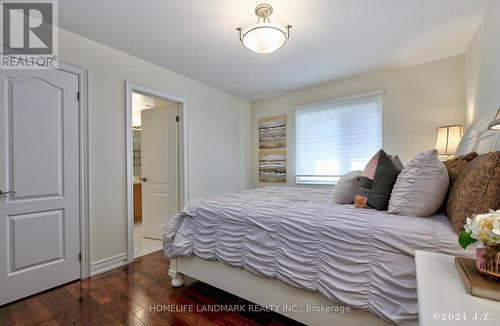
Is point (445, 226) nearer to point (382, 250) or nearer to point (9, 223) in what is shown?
point (382, 250)

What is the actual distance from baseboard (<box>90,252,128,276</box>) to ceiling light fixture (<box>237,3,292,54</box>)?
105 inches

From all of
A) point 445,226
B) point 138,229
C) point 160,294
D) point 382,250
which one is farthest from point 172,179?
point 445,226

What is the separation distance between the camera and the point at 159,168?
11.5ft

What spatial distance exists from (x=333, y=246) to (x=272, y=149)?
319cm

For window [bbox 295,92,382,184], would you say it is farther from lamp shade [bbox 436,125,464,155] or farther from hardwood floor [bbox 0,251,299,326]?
hardwood floor [bbox 0,251,299,326]

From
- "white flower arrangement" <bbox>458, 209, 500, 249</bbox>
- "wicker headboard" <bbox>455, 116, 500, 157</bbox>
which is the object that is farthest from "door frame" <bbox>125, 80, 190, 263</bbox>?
"wicker headboard" <bbox>455, 116, 500, 157</bbox>

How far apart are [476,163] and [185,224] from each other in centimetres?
207

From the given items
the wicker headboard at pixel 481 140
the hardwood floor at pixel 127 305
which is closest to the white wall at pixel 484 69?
the wicker headboard at pixel 481 140

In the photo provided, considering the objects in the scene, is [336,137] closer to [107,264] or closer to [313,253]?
[313,253]

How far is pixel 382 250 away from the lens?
1.18 metres

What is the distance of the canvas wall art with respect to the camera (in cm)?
427

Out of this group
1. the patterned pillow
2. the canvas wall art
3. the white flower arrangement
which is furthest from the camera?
the canvas wall art

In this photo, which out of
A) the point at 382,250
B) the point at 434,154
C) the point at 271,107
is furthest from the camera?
the point at 271,107

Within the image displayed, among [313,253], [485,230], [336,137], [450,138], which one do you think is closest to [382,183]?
[313,253]
